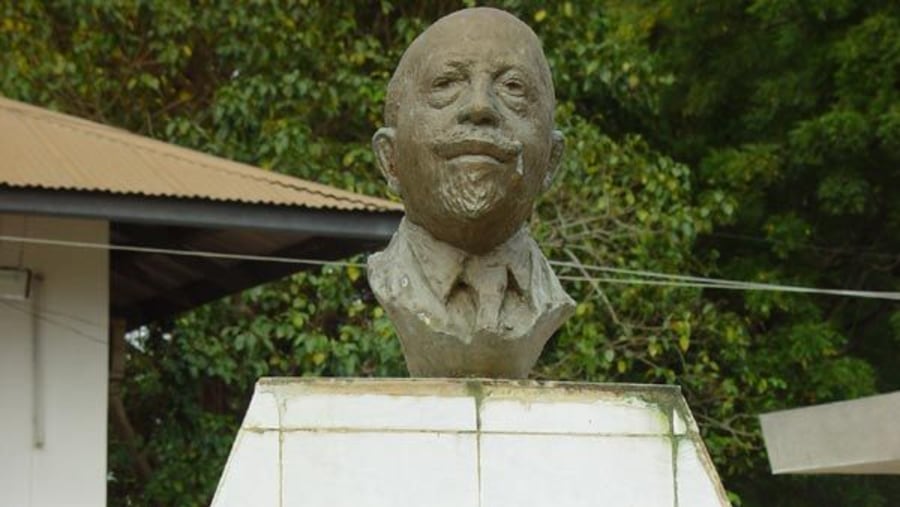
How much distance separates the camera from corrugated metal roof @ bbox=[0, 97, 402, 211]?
10.9m

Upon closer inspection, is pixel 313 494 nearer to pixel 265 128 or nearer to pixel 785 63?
pixel 265 128

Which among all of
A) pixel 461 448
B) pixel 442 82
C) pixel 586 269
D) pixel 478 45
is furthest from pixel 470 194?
pixel 586 269

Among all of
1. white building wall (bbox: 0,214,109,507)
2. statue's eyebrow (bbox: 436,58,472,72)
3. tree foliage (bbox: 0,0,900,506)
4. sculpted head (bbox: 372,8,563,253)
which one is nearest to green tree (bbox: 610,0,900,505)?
tree foliage (bbox: 0,0,900,506)

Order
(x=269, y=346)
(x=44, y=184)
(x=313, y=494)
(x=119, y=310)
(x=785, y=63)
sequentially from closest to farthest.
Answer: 1. (x=313, y=494)
2. (x=44, y=184)
3. (x=269, y=346)
4. (x=119, y=310)
5. (x=785, y=63)

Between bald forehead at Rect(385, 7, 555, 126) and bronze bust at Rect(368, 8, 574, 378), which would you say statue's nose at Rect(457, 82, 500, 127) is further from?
bald forehead at Rect(385, 7, 555, 126)

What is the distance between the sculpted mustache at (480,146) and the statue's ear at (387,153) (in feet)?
1.23

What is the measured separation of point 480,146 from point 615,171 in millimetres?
7639

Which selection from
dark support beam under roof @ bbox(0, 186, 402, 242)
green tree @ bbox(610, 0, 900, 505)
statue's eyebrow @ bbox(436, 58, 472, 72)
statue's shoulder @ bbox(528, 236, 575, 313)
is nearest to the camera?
statue's eyebrow @ bbox(436, 58, 472, 72)

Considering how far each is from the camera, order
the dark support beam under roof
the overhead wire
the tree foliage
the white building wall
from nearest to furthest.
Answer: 1. the dark support beam under roof
2. the white building wall
3. the overhead wire
4. the tree foliage

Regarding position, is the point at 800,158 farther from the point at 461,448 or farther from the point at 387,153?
the point at 461,448

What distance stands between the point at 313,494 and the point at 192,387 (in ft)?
28.3

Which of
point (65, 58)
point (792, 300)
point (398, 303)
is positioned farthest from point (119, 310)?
point (398, 303)

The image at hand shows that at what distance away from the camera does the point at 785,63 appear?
16.2 meters

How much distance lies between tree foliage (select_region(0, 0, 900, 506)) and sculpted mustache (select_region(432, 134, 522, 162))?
19.9ft
